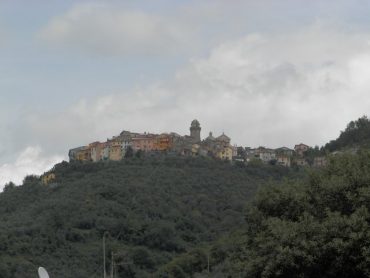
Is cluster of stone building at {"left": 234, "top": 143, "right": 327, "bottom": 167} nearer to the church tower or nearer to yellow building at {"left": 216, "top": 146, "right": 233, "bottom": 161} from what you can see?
yellow building at {"left": 216, "top": 146, "right": 233, "bottom": 161}

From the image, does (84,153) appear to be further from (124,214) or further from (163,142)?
(124,214)

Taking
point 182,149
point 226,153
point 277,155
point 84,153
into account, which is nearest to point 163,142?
point 182,149

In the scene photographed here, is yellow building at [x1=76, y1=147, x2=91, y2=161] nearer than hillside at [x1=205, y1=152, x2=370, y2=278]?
No

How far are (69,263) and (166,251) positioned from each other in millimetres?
14179

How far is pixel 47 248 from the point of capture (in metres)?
78.6

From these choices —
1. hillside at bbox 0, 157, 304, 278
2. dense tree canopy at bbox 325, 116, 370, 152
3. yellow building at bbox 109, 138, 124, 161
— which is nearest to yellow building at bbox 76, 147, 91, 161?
yellow building at bbox 109, 138, 124, 161

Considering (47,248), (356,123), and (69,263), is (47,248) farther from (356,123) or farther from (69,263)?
(356,123)

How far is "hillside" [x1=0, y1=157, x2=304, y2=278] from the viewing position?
74.4m

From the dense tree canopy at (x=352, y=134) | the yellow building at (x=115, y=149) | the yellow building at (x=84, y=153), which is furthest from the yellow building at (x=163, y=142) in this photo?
the dense tree canopy at (x=352, y=134)

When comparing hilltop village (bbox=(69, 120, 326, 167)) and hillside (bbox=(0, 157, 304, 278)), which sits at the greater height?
hilltop village (bbox=(69, 120, 326, 167))

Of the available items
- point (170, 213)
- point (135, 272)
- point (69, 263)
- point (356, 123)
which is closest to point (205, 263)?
point (135, 272)

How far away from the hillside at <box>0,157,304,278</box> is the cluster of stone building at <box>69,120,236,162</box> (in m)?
13.4

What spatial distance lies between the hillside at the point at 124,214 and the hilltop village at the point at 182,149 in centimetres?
1292

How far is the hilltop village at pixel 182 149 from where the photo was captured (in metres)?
134
